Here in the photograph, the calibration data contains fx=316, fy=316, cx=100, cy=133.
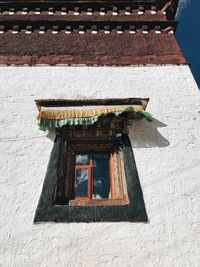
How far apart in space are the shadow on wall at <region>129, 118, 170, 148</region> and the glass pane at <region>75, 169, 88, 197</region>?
58 centimetres

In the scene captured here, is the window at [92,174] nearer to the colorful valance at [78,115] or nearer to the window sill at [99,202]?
the window sill at [99,202]

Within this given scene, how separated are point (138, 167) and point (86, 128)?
68cm

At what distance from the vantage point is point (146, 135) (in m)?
3.27

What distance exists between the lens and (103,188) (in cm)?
308

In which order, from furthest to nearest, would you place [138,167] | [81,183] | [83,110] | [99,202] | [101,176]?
1. [83,110]
2. [101,176]
3. [81,183]
4. [138,167]
5. [99,202]

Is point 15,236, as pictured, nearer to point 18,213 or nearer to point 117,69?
point 18,213

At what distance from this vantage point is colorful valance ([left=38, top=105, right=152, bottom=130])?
316cm

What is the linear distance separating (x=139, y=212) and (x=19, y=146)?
4.42 ft

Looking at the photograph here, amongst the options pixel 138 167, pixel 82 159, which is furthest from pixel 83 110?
pixel 138 167

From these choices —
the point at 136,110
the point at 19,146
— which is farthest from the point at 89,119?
the point at 19,146

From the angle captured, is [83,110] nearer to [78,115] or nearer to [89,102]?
[78,115]

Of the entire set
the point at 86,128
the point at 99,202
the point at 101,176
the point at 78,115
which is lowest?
the point at 101,176

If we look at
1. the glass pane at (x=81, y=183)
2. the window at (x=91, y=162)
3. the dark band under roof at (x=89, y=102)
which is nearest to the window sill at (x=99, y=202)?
the window at (x=91, y=162)

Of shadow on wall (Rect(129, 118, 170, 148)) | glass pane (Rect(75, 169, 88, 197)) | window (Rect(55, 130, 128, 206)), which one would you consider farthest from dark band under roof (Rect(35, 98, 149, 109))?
glass pane (Rect(75, 169, 88, 197))
